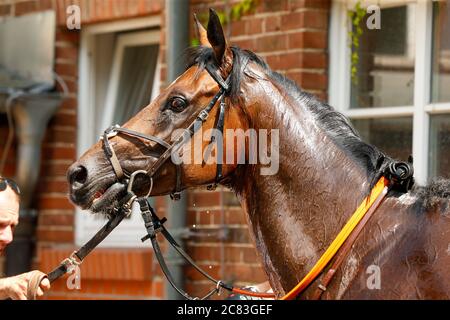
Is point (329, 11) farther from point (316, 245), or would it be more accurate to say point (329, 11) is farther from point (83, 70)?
point (316, 245)

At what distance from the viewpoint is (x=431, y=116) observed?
19.2 ft

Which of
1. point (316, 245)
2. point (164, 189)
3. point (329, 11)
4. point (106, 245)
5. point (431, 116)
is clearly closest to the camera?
point (316, 245)

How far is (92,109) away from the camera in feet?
25.6

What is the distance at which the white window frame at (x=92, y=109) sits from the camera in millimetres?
7398

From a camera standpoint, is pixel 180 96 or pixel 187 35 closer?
pixel 180 96

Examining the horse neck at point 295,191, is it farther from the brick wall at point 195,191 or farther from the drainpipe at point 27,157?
the drainpipe at point 27,157

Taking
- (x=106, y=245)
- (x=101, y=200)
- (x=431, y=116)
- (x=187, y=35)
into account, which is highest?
(x=187, y=35)

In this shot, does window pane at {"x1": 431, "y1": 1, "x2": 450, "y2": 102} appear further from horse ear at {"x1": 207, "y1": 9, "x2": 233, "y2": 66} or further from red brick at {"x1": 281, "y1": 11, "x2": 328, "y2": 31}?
horse ear at {"x1": 207, "y1": 9, "x2": 233, "y2": 66}

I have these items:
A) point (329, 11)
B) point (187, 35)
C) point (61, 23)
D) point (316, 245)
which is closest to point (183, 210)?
point (187, 35)

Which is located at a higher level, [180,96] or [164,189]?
[180,96]

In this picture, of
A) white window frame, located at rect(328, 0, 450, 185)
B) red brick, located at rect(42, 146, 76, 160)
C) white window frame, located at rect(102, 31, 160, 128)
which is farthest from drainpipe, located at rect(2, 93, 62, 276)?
white window frame, located at rect(328, 0, 450, 185)

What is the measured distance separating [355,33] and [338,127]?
2.27m

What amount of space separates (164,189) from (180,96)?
0.37 meters

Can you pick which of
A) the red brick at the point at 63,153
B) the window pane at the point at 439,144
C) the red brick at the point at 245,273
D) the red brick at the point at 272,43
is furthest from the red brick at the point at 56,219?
the window pane at the point at 439,144
